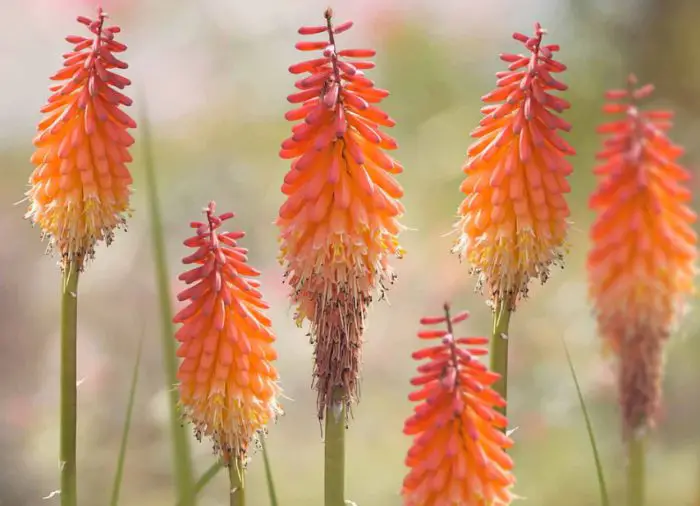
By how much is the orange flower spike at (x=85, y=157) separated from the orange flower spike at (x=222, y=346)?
0.64ft

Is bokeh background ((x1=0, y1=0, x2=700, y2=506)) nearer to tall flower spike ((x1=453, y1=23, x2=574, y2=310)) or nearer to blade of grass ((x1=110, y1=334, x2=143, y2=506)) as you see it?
blade of grass ((x1=110, y1=334, x2=143, y2=506))

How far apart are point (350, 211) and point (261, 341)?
0.23 m

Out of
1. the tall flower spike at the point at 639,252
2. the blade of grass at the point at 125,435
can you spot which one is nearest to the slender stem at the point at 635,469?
the tall flower spike at the point at 639,252

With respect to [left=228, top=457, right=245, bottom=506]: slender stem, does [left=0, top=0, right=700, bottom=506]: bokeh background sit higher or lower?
higher

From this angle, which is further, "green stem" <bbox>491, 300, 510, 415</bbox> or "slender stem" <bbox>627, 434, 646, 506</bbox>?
"green stem" <bbox>491, 300, 510, 415</bbox>

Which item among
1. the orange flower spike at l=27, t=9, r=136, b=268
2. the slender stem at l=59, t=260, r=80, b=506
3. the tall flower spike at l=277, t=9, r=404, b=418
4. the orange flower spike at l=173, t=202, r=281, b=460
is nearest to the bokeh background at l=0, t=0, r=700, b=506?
the slender stem at l=59, t=260, r=80, b=506

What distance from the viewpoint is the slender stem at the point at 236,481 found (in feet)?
4.82

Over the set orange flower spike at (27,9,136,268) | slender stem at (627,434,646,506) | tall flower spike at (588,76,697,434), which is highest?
orange flower spike at (27,9,136,268)

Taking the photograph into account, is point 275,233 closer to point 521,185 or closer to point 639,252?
point 521,185

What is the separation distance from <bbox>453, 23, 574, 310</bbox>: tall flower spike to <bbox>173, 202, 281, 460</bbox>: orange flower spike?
0.32m

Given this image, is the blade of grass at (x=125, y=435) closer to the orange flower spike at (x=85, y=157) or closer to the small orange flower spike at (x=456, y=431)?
the orange flower spike at (x=85, y=157)

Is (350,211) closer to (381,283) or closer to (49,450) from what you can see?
(381,283)

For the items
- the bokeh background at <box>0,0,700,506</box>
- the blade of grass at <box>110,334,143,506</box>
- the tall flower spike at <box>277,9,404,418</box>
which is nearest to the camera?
the tall flower spike at <box>277,9,404,418</box>

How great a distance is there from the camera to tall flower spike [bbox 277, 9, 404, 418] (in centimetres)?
136
